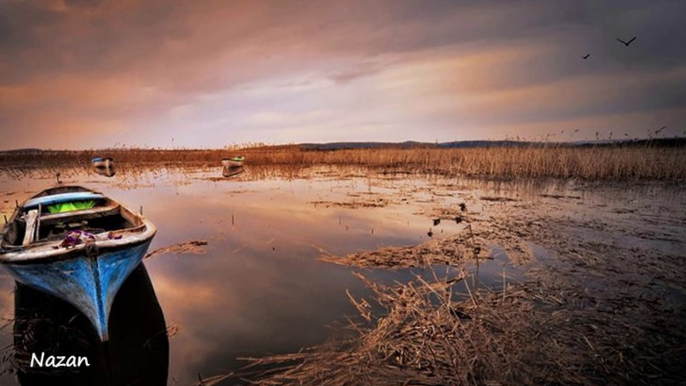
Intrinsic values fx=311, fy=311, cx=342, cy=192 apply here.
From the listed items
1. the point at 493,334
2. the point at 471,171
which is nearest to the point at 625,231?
the point at 493,334

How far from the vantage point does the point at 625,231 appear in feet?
23.2

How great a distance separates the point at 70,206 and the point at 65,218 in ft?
6.37

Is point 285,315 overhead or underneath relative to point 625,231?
underneath

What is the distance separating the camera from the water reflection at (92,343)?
10.6 ft

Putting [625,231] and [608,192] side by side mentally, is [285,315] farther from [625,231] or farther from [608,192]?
[608,192]

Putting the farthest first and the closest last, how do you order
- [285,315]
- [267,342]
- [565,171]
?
[565,171]
[285,315]
[267,342]

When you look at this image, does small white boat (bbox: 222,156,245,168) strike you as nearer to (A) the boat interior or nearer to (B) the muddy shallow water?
(B) the muddy shallow water

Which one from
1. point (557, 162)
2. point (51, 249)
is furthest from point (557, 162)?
point (51, 249)

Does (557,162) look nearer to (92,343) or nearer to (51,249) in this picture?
(92,343)

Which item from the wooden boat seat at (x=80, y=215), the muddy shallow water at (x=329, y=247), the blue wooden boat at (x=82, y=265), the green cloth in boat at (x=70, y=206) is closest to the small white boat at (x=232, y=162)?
the muddy shallow water at (x=329, y=247)

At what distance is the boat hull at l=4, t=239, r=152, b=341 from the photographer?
3396 mm

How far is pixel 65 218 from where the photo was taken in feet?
18.5

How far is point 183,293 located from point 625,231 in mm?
9326

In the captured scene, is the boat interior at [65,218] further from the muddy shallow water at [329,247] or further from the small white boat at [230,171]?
the small white boat at [230,171]
